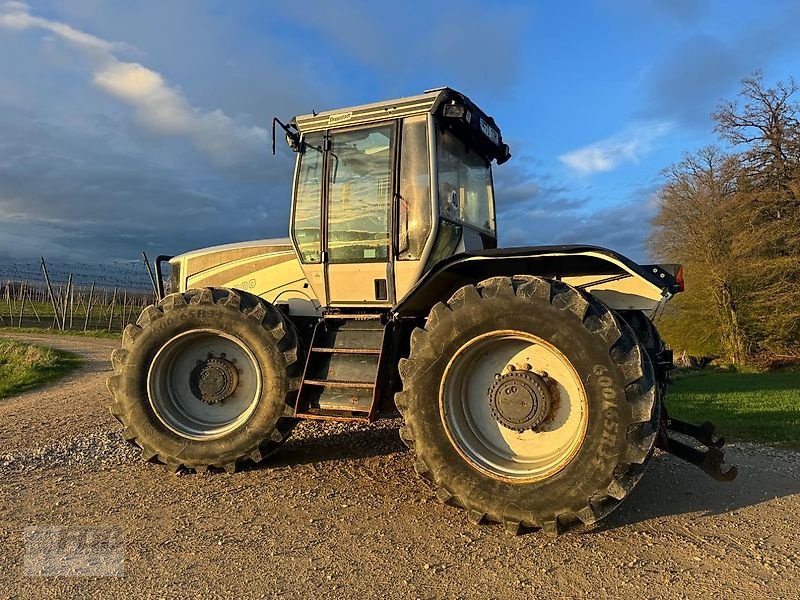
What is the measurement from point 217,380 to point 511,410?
109 inches

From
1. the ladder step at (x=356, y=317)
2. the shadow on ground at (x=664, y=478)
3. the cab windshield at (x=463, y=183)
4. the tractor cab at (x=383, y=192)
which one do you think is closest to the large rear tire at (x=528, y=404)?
the shadow on ground at (x=664, y=478)

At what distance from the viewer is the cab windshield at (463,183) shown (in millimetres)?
5672

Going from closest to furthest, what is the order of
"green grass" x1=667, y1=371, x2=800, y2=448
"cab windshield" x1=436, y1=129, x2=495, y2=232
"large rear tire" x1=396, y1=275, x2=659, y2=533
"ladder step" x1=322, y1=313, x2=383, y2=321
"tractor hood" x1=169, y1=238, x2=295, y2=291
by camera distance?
"large rear tire" x1=396, y1=275, x2=659, y2=533 < "ladder step" x1=322, y1=313, x2=383, y2=321 < "cab windshield" x1=436, y1=129, x2=495, y2=232 < "tractor hood" x1=169, y1=238, x2=295, y2=291 < "green grass" x1=667, y1=371, x2=800, y2=448

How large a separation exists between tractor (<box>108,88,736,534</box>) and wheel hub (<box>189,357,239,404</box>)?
1 cm

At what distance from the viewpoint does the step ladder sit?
17.0ft

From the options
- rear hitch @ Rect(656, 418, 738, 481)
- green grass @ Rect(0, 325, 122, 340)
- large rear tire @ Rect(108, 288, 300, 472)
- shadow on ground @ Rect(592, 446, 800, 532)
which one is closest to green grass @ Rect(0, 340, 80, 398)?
large rear tire @ Rect(108, 288, 300, 472)

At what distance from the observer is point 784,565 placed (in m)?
3.79

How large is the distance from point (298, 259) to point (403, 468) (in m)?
2.20

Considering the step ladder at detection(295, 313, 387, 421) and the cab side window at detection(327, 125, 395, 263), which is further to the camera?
the cab side window at detection(327, 125, 395, 263)

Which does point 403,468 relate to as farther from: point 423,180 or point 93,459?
point 93,459

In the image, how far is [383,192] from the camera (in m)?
5.61

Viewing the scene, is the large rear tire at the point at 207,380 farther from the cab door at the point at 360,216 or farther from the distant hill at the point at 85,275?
the distant hill at the point at 85,275

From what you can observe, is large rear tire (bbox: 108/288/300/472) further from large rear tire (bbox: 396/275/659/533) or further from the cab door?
large rear tire (bbox: 396/275/659/533)

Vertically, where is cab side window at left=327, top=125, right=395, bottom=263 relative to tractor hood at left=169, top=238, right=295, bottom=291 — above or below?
above
